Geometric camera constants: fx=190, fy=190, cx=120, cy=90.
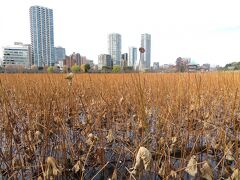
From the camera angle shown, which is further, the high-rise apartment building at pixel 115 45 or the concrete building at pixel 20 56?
the high-rise apartment building at pixel 115 45

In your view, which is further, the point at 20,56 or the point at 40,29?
the point at 20,56

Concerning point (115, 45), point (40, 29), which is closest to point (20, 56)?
point (40, 29)

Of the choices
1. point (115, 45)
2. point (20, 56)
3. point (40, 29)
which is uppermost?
point (115, 45)

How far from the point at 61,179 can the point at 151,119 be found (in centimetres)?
115

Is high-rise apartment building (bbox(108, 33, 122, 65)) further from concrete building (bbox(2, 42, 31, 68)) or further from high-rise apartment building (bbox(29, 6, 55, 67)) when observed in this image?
high-rise apartment building (bbox(29, 6, 55, 67))

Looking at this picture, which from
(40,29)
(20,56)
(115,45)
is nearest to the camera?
(40,29)

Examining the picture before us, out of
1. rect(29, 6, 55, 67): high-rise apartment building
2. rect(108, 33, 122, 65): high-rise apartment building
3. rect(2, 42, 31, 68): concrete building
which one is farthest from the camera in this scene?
rect(108, 33, 122, 65): high-rise apartment building

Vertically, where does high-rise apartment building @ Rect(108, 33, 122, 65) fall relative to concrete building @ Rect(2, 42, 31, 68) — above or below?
above

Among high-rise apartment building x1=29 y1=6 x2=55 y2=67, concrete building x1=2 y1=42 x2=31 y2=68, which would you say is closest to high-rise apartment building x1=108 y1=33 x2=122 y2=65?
concrete building x1=2 y1=42 x2=31 y2=68

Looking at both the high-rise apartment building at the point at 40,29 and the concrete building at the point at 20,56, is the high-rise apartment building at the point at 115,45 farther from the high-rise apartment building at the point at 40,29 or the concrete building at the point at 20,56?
the high-rise apartment building at the point at 40,29

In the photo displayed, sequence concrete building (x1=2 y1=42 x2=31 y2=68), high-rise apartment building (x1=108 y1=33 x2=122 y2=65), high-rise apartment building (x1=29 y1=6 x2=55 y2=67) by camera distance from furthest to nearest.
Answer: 1. high-rise apartment building (x1=108 y1=33 x2=122 y2=65)
2. high-rise apartment building (x1=29 y1=6 x2=55 y2=67)
3. concrete building (x1=2 y1=42 x2=31 y2=68)

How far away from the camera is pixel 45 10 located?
2.86 meters

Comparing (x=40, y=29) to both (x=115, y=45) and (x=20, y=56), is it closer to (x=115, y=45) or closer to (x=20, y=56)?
(x=20, y=56)

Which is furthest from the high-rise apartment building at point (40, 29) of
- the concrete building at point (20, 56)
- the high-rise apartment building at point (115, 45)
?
the high-rise apartment building at point (115, 45)
